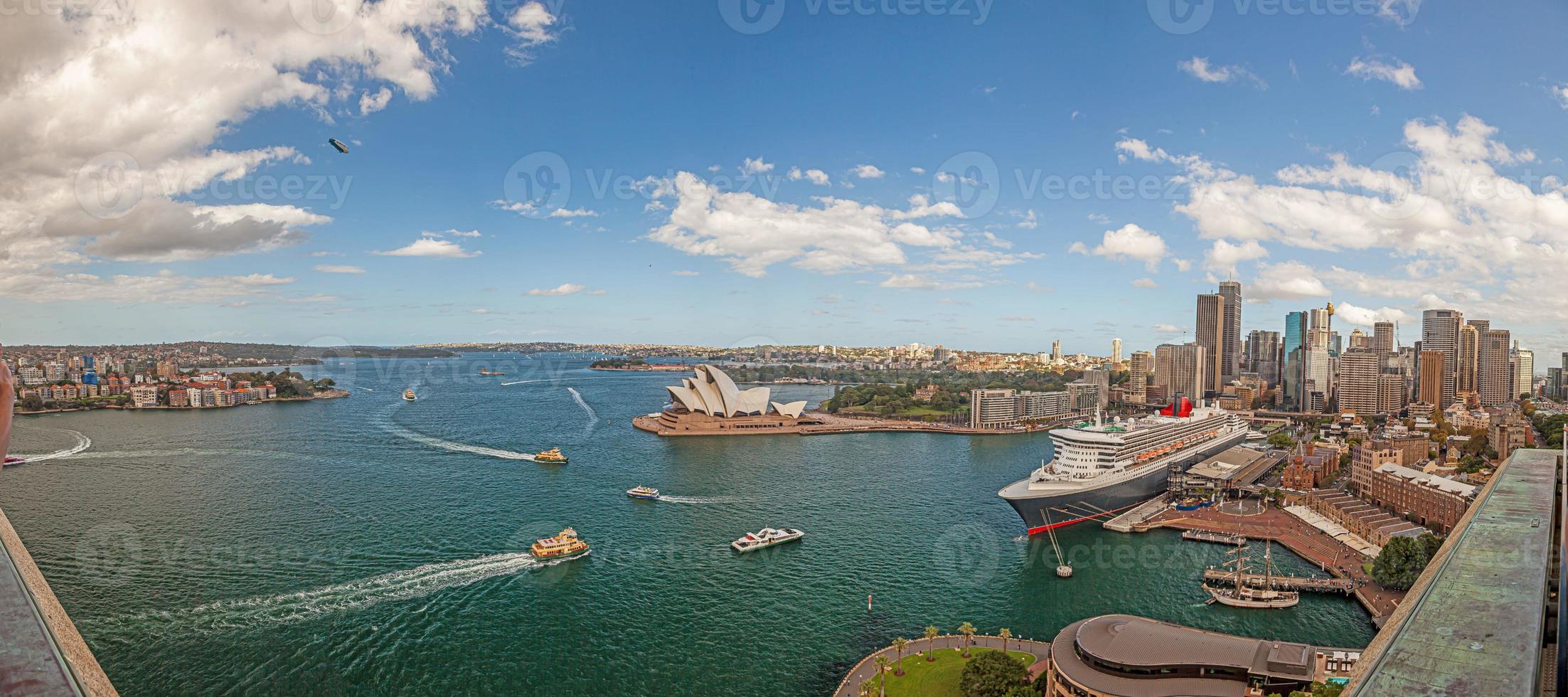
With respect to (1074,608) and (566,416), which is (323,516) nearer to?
(1074,608)

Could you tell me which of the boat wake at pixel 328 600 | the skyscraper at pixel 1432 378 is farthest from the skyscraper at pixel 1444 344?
the boat wake at pixel 328 600

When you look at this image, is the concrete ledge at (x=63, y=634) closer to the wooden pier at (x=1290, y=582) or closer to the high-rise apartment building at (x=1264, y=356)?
the wooden pier at (x=1290, y=582)

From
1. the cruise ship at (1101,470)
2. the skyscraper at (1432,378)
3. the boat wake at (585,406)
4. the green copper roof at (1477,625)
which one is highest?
the skyscraper at (1432,378)

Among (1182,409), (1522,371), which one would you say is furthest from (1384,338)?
(1182,409)

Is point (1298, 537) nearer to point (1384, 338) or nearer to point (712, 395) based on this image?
point (712, 395)

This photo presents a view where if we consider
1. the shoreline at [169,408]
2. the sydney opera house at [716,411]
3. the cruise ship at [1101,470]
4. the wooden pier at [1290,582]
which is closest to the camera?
the wooden pier at [1290,582]

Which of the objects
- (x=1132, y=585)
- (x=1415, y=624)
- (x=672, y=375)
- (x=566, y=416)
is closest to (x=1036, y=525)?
(x=1132, y=585)
